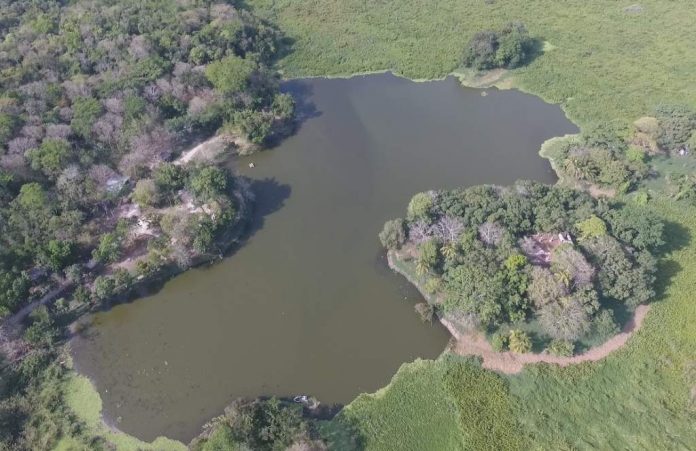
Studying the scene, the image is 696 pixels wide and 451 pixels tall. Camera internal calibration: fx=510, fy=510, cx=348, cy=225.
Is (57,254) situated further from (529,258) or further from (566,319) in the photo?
(566,319)

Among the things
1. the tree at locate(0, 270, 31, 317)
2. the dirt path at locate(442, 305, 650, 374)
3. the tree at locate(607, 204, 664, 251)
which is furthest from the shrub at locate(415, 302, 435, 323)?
the tree at locate(0, 270, 31, 317)

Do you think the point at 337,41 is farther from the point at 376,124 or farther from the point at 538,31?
the point at 538,31

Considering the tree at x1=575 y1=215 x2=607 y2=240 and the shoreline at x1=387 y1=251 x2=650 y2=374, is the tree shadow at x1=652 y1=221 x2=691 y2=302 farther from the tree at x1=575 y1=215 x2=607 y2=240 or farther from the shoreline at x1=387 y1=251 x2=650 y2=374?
the tree at x1=575 y1=215 x2=607 y2=240

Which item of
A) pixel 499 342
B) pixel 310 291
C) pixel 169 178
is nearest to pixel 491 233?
pixel 499 342

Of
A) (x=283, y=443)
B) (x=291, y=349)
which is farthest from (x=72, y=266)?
(x=283, y=443)

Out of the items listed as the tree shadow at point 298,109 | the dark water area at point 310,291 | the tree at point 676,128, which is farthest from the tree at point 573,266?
the tree shadow at point 298,109
